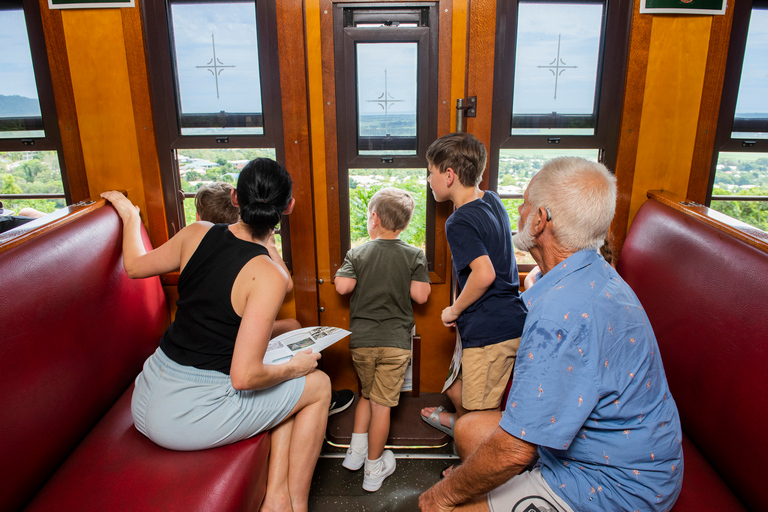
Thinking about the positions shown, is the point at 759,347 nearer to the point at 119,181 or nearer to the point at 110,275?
the point at 110,275

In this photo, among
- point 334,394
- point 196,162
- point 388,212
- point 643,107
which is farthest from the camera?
point 334,394

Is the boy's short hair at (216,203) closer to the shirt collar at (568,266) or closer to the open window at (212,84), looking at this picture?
the open window at (212,84)

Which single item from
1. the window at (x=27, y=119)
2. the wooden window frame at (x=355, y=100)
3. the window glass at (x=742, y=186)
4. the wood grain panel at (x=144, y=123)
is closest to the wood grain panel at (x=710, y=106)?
the window glass at (x=742, y=186)

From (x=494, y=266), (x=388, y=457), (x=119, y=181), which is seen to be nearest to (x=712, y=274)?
(x=494, y=266)

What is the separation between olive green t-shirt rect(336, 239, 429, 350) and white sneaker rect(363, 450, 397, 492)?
0.54 m

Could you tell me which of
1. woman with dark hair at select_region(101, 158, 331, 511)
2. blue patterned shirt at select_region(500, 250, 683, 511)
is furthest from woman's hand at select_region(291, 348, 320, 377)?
blue patterned shirt at select_region(500, 250, 683, 511)

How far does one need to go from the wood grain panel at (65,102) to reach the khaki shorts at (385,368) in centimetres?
166

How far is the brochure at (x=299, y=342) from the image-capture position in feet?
6.23

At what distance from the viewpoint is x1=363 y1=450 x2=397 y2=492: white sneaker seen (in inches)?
81.9

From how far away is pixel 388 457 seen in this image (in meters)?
2.20

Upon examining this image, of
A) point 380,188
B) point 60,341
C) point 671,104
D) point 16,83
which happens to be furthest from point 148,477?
point 671,104

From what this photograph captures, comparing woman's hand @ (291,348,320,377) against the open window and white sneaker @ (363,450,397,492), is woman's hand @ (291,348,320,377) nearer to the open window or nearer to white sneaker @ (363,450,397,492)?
white sneaker @ (363,450,397,492)

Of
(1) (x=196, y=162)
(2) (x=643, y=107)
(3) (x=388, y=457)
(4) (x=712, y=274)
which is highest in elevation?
(2) (x=643, y=107)

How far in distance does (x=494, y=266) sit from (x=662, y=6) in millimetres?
1486
